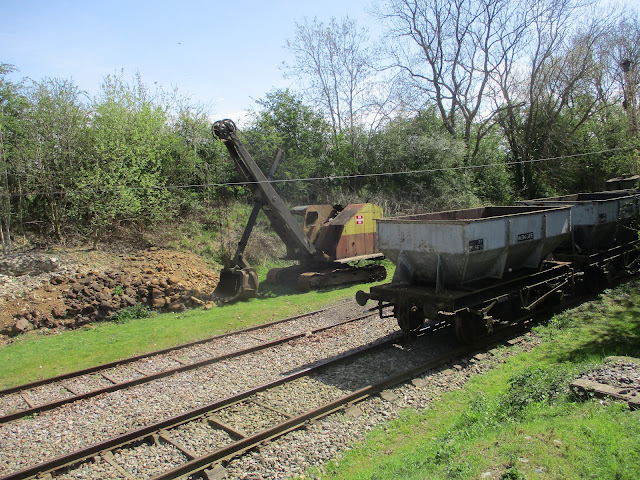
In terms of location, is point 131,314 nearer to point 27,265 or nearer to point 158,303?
point 158,303

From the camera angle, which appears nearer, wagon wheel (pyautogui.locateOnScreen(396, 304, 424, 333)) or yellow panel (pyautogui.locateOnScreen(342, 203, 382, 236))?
wagon wheel (pyautogui.locateOnScreen(396, 304, 424, 333))

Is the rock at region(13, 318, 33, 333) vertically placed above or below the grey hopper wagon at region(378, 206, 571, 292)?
below

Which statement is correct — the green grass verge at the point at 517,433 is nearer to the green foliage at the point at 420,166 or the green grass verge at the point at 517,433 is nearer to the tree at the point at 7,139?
the tree at the point at 7,139

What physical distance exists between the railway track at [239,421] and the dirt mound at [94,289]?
657cm

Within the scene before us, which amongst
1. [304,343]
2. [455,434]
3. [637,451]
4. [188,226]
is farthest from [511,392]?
[188,226]

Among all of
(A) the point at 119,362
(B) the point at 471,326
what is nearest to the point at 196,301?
(A) the point at 119,362

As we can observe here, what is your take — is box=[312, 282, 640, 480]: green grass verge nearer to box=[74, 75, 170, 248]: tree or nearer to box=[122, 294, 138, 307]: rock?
box=[122, 294, 138, 307]: rock

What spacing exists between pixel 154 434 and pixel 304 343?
389cm

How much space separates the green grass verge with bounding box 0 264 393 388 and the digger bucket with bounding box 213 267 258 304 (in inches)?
11.9

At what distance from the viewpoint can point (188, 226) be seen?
1898 centimetres

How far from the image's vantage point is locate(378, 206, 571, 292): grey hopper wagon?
7.58 m

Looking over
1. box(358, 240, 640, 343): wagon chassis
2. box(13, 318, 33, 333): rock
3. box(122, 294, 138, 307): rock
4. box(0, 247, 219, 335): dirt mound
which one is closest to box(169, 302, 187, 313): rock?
box(0, 247, 219, 335): dirt mound

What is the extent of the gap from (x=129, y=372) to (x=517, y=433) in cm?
647

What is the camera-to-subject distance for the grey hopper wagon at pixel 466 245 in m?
7.58
